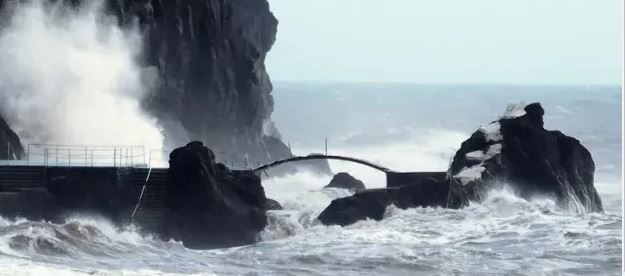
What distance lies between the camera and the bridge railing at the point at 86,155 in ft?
124

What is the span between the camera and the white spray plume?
42625mm

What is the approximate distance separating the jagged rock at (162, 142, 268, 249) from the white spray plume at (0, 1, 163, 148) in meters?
7.77

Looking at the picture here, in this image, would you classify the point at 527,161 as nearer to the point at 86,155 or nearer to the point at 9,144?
the point at 86,155

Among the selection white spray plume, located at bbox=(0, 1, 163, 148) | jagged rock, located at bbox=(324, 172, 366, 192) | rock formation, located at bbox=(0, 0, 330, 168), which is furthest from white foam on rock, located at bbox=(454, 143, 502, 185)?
white spray plume, located at bbox=(0, 1, 163, 148)

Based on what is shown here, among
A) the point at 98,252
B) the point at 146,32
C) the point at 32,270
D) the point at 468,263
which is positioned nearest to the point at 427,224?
the point at 468,263

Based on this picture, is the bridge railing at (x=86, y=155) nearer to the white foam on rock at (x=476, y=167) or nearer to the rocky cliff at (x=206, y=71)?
the rocky cliff at (x=206, y=71)

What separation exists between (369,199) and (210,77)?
16449mm

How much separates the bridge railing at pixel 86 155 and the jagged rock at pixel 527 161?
310 inches

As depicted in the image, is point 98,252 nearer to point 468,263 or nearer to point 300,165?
point 468,263

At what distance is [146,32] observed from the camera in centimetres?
4919

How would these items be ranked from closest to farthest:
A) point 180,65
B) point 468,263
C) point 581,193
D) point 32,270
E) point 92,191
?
point 32,270
point 468,263
point 92,191
point 581,193
point 180,65

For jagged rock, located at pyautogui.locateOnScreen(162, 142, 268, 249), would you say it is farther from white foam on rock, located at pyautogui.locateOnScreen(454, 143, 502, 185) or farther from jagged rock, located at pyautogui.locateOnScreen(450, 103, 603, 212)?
jagged rock, located at pyautogui.locateOnScreen(450, 103, 603, 212)

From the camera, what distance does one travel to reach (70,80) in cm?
4469

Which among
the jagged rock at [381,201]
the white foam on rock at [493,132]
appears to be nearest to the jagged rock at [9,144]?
the jagged rock at [381,201]
